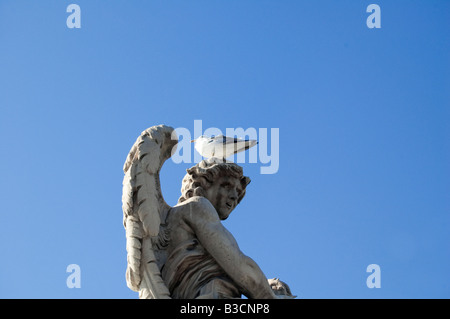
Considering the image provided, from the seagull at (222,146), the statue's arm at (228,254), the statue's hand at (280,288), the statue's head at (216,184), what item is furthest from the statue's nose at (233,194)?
the statue's hand at (280,288)

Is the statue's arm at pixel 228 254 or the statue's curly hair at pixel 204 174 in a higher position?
the statue's curly hair at pixel 204 174

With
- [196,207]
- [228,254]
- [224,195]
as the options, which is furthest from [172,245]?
[224,195]

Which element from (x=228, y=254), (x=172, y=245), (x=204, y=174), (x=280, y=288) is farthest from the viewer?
→ (x=280, y=288)

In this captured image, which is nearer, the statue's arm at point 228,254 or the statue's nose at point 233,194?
the statue's arm at point 228,254

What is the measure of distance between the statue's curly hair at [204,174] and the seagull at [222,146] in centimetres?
15

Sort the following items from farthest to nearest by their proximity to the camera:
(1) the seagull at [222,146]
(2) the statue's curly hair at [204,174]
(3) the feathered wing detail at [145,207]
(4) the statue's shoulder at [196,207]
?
1. (1) the seagull at [222,146]
2. (2) the statue's curly hair at [204,174]
3. (4) the statue's shoulder at [196,207]
4. (3) the feathered wing detail at [145,207]

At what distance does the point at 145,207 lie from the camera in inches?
416

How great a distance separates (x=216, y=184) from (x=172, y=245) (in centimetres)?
106

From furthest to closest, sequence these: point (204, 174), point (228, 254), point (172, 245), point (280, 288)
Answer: point (280, 288)
point (204, 174)
point (172, 245)
point (228, 254)

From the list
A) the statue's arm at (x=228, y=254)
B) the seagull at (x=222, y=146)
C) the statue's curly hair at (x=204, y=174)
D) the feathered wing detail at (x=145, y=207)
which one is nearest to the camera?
the feathered wing detail at (x=145, y=207)

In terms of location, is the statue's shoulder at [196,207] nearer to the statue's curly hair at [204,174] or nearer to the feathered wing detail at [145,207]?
the feathered wing detail at [145,207]

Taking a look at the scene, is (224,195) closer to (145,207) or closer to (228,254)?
(228,254)

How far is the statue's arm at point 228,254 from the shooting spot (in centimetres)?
1052
